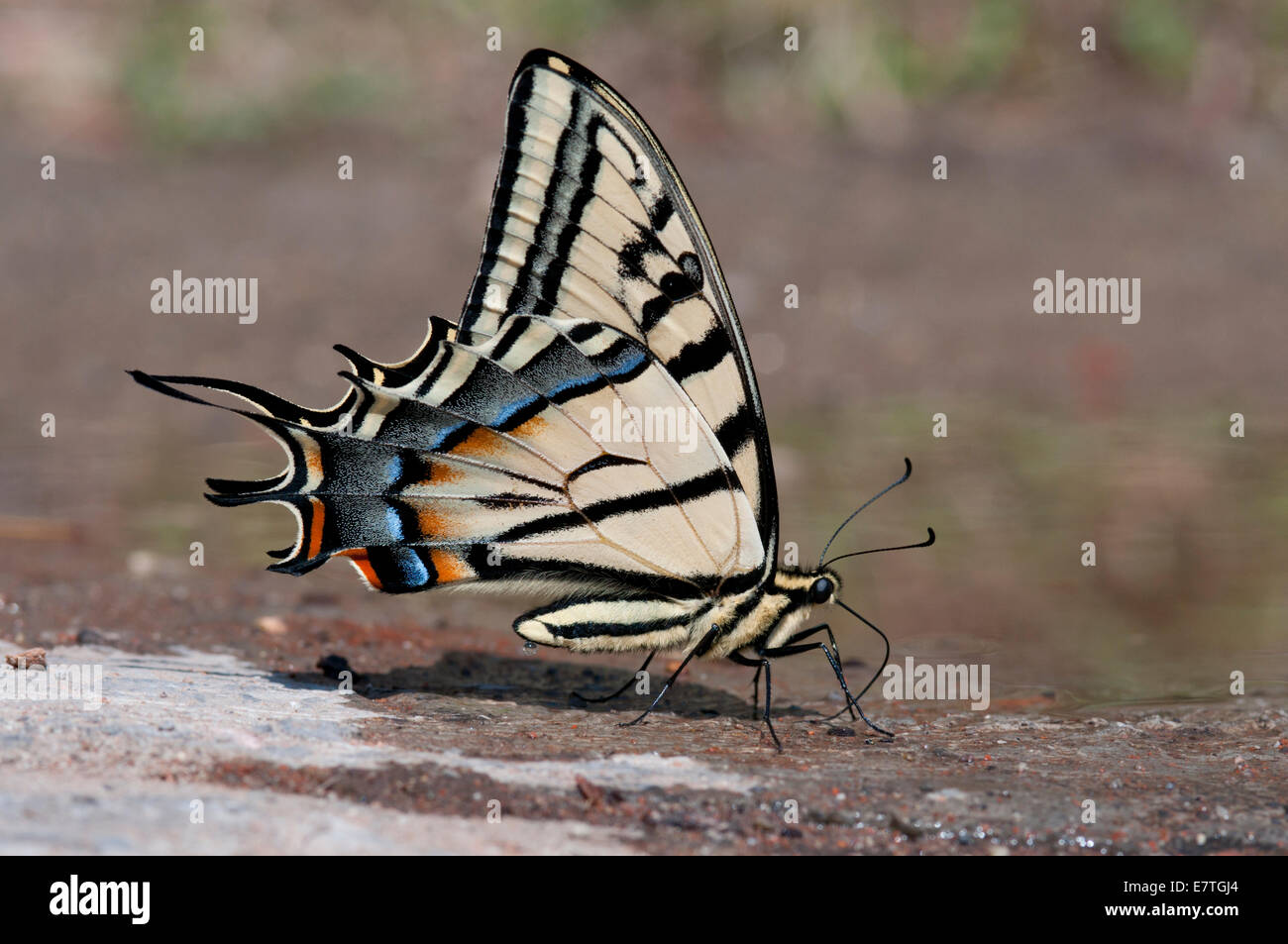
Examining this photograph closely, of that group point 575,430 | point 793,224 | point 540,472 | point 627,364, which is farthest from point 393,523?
point 793,224

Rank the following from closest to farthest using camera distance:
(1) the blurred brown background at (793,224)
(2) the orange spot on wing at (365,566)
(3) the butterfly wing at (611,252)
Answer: (2) the orange spot on wing at (365,566)
(3) the butterfly wing at (611,252)
(1) the blurred brown background at (793,224)

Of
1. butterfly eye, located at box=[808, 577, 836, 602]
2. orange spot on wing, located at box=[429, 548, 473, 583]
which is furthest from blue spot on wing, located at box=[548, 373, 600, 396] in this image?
butterfly eye, located at box=[808, 577, 836, 602]

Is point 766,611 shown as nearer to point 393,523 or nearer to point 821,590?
point 821,590

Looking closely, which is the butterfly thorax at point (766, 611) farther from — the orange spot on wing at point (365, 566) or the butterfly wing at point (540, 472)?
the orange spot on wing at point (365, 566)

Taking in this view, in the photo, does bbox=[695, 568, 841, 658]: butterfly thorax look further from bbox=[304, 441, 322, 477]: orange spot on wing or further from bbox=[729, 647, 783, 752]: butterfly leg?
bbox=[304, 441, 322, 477]: orange spot on wing

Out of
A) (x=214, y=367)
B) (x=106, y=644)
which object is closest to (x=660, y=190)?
(x=106, y=644)

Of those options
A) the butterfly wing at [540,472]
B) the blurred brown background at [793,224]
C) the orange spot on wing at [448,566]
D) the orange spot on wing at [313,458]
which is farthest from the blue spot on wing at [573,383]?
the blurred brown background at [793,224]
